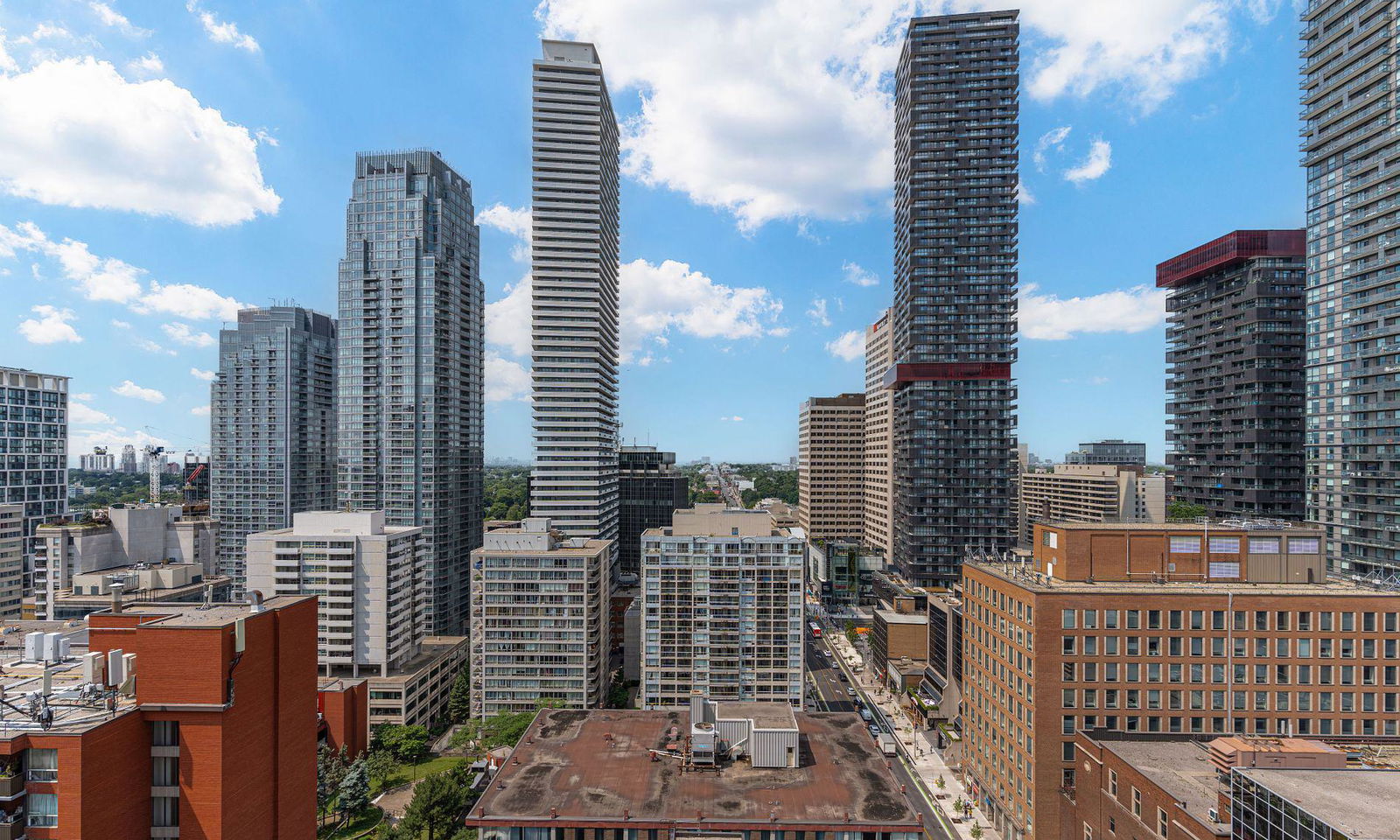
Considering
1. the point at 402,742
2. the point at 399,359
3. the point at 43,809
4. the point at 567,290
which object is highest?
the point at 567,290

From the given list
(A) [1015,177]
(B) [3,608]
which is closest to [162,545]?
(B) [3,608]

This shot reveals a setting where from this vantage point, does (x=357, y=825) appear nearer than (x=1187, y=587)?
No

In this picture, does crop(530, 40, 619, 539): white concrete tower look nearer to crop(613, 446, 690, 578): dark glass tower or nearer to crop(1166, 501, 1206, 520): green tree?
crop(613, 446, 690, 578): dark glass tower

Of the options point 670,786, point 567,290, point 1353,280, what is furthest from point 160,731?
point 1353,280

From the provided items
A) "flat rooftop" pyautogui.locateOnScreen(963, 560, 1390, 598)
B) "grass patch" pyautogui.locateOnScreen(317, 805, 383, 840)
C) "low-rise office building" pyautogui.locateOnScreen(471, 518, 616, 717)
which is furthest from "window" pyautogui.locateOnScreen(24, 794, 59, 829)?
"flat rooftop" pyautogui.locateOnScreen(963, 560, 1390, 598)

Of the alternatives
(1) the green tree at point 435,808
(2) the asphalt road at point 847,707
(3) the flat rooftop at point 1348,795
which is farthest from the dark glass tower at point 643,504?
(3) the flat rooftop at point 1348,795

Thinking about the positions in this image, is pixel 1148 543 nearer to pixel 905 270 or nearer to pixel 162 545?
pixel 905 270

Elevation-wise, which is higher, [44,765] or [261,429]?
[261,429]

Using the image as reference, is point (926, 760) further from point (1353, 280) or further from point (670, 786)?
point (1353, 280)
